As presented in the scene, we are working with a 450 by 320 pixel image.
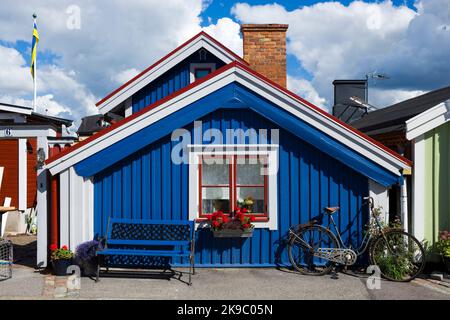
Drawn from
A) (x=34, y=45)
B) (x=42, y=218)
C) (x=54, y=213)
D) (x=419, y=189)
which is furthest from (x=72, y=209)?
(x=34, y=45)

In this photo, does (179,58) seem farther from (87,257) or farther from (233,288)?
(233,288)

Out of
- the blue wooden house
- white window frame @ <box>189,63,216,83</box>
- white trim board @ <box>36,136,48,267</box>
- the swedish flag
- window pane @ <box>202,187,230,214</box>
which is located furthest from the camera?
the swedish flag

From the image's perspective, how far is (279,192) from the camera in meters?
7.80

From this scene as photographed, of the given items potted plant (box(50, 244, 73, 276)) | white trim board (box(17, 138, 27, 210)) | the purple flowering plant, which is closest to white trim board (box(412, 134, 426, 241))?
the purple flowering plant

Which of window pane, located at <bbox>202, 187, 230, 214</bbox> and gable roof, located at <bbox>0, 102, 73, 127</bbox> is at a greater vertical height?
gable roof, located at <bbox>0, 102, 73, 127</bbox>

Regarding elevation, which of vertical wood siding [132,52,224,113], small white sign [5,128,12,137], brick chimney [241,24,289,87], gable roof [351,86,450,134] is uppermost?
brick chimney [241,24,289,87]

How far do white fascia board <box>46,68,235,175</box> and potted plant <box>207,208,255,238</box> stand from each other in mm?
1986

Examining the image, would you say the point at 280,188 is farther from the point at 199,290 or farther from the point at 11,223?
the point at 11,223

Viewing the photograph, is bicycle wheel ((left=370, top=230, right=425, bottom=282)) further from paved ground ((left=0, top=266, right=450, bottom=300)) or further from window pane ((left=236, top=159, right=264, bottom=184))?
window pane ((left=236, top=159, right=264, bottom=184))

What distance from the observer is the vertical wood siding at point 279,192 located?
25.3 feet

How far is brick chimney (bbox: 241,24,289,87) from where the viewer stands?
11.2m

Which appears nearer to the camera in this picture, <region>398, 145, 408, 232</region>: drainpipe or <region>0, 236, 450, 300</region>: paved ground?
<region>0, 236, 450, 300</region>: paved ground

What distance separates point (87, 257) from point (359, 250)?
→ 471 cm
